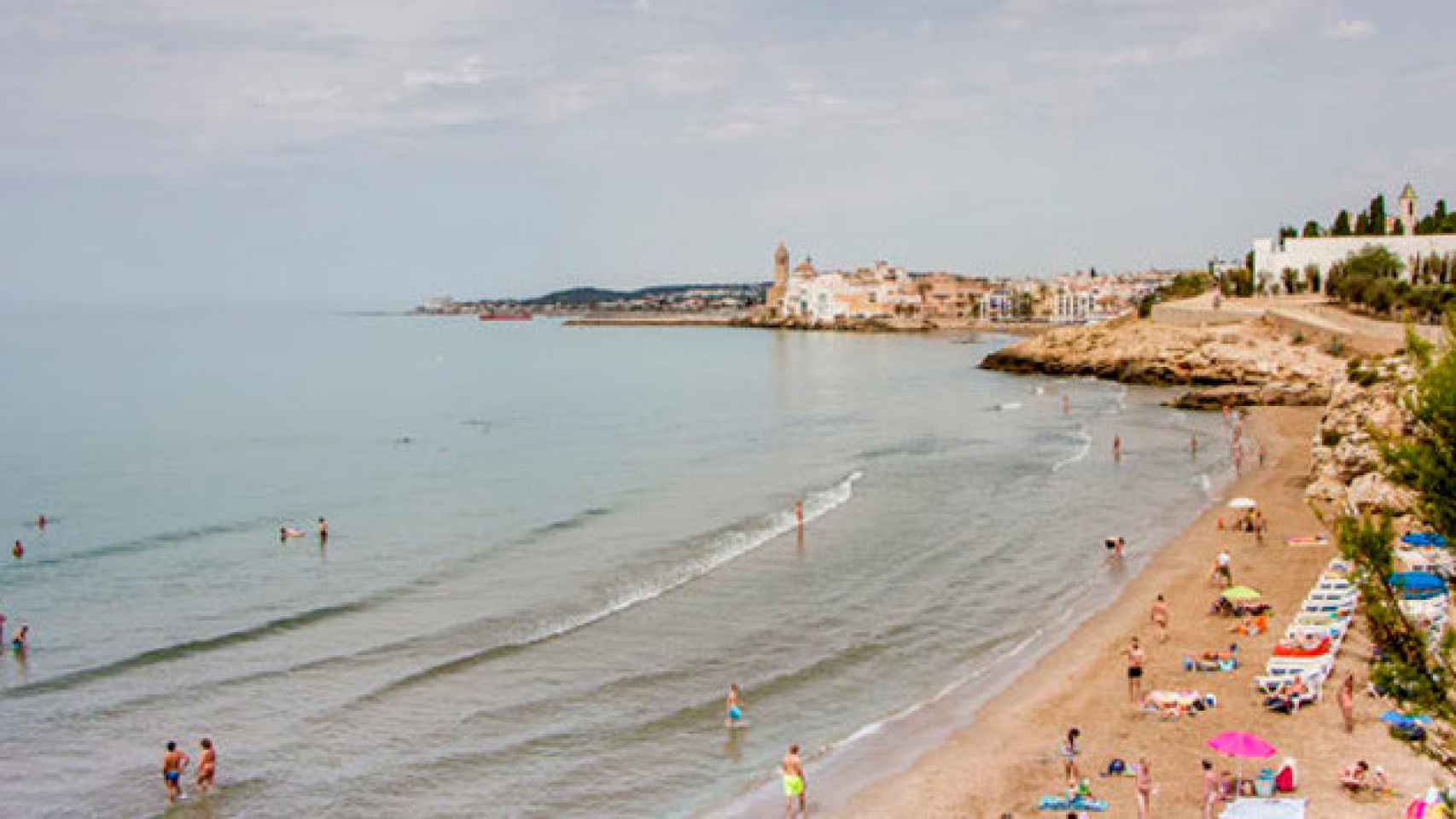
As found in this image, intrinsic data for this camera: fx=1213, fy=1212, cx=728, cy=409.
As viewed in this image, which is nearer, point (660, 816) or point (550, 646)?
point (660, 816)

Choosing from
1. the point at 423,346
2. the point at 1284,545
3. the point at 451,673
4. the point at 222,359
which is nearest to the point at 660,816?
the point at 451,673

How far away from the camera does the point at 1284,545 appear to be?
A: 2759 centimetres

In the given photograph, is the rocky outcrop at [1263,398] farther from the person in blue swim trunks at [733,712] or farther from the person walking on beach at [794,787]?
the person walking on beach at [794,787]

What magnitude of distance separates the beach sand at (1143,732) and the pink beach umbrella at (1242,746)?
1.94 ft

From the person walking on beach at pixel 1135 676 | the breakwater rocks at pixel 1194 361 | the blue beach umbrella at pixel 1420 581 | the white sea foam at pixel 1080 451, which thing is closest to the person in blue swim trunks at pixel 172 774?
the person walking on beach at pixel 1135 676

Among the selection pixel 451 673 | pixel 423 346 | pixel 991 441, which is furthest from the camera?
pixel 423 346

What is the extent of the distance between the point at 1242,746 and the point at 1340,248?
78.7 metres

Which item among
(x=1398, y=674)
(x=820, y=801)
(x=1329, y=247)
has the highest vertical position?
(x=1329, y=247)

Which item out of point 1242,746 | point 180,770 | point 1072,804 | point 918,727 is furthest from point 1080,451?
point 180,770

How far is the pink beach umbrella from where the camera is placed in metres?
14.2

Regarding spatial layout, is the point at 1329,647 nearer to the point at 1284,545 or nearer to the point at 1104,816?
the point at 1104,816

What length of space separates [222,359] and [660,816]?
122464 mm

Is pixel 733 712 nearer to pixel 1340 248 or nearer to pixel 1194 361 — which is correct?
pixel 1194 361

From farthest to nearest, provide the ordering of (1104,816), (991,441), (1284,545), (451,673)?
(991,441) → (1284,545) → (451,673) → (1104,816)
